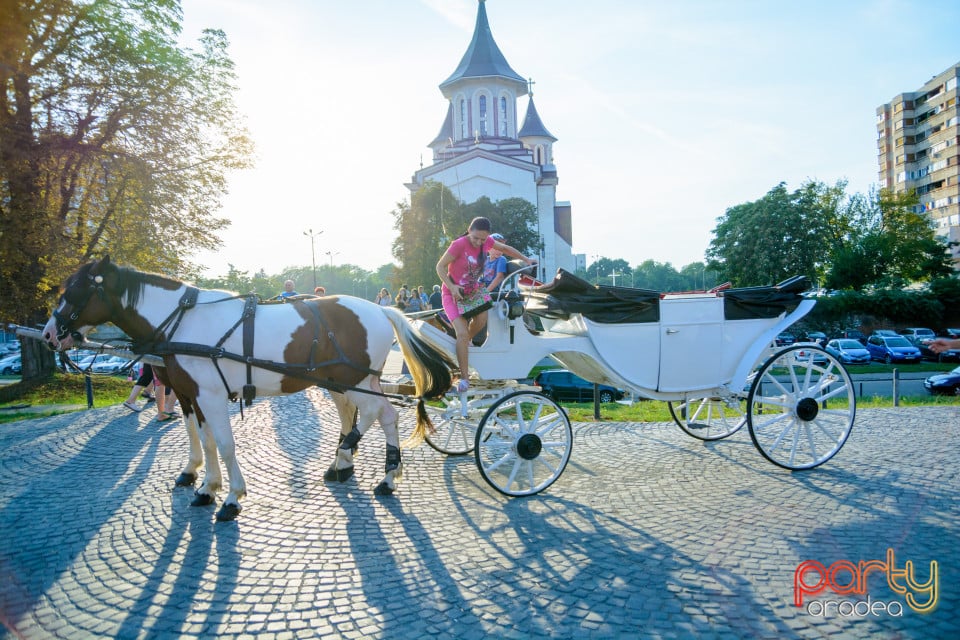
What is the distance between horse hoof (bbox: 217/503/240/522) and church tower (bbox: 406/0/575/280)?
A: 49.6m

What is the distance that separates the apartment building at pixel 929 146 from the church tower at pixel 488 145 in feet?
126

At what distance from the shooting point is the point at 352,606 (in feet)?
12.2

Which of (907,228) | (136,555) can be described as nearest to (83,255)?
(136,555)

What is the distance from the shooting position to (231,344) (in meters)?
5.52

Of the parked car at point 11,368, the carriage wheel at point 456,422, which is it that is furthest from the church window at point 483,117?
the carriage wheel at point 456,422

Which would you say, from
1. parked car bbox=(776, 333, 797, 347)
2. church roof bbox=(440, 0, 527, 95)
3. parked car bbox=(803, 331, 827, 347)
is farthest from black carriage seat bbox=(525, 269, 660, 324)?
church roof bbox=(440, 0, 527, 95)

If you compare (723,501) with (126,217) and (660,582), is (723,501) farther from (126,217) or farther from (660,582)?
(126,217)

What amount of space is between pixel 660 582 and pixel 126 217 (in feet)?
58.8

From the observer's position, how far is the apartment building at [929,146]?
203ft

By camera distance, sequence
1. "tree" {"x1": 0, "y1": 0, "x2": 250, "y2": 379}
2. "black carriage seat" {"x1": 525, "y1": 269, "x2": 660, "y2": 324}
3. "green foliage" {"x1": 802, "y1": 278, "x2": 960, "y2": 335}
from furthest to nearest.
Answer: "green foliage" {"x1": 802, "y1": 278, "x2": 960, "y2": 335} < "tree" {"x1": 0, "y1": 0, "x2": 250, "y2": 379} < "black carriage seat" {"x1": 525, "y1": 269, "x2": 660, "y2": 324}

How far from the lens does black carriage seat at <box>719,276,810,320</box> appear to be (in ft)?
21.3

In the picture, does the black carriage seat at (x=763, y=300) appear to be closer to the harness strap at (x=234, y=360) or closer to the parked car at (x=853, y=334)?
the harness strap at (x=234, y=360)

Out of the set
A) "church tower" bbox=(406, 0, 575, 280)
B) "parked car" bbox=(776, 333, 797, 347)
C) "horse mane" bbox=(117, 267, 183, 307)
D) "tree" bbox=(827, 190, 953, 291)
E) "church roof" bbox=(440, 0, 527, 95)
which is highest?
"church roof" bbox=(440, 0, 527, 95)

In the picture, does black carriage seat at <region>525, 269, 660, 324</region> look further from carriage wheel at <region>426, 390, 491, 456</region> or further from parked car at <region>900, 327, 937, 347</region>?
parked car at <region>900, 327, 937, 347</region>
